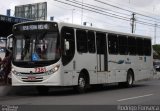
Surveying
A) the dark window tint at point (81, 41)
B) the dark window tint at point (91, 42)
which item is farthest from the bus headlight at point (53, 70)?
the dark window tint at point (91, 42)

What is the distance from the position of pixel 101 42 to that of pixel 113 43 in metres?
1.39

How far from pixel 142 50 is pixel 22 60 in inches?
417

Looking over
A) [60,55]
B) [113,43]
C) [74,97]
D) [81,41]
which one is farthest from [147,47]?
[74,97]

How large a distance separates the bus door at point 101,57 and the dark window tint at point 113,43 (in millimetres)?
536

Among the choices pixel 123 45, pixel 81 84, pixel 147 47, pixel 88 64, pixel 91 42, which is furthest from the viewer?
pixel 147 47

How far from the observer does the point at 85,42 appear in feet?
73.2

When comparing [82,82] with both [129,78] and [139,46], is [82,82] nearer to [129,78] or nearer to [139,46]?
[129,78]

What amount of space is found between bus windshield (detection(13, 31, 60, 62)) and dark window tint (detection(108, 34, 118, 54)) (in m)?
5.09

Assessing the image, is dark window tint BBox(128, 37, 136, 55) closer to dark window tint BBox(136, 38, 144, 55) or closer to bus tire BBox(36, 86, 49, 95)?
dark window tint BBox(136, 38, 144, 55)

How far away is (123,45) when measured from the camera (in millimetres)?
26406

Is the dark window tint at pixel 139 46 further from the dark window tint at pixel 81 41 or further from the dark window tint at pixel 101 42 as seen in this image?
the dark window tint at pixel 81 41

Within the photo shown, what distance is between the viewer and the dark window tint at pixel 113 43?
81.4ft

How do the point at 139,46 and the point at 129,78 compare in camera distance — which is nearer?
the point at 129,78

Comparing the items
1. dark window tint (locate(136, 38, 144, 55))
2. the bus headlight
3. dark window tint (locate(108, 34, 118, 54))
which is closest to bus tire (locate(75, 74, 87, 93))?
the bus headlight
